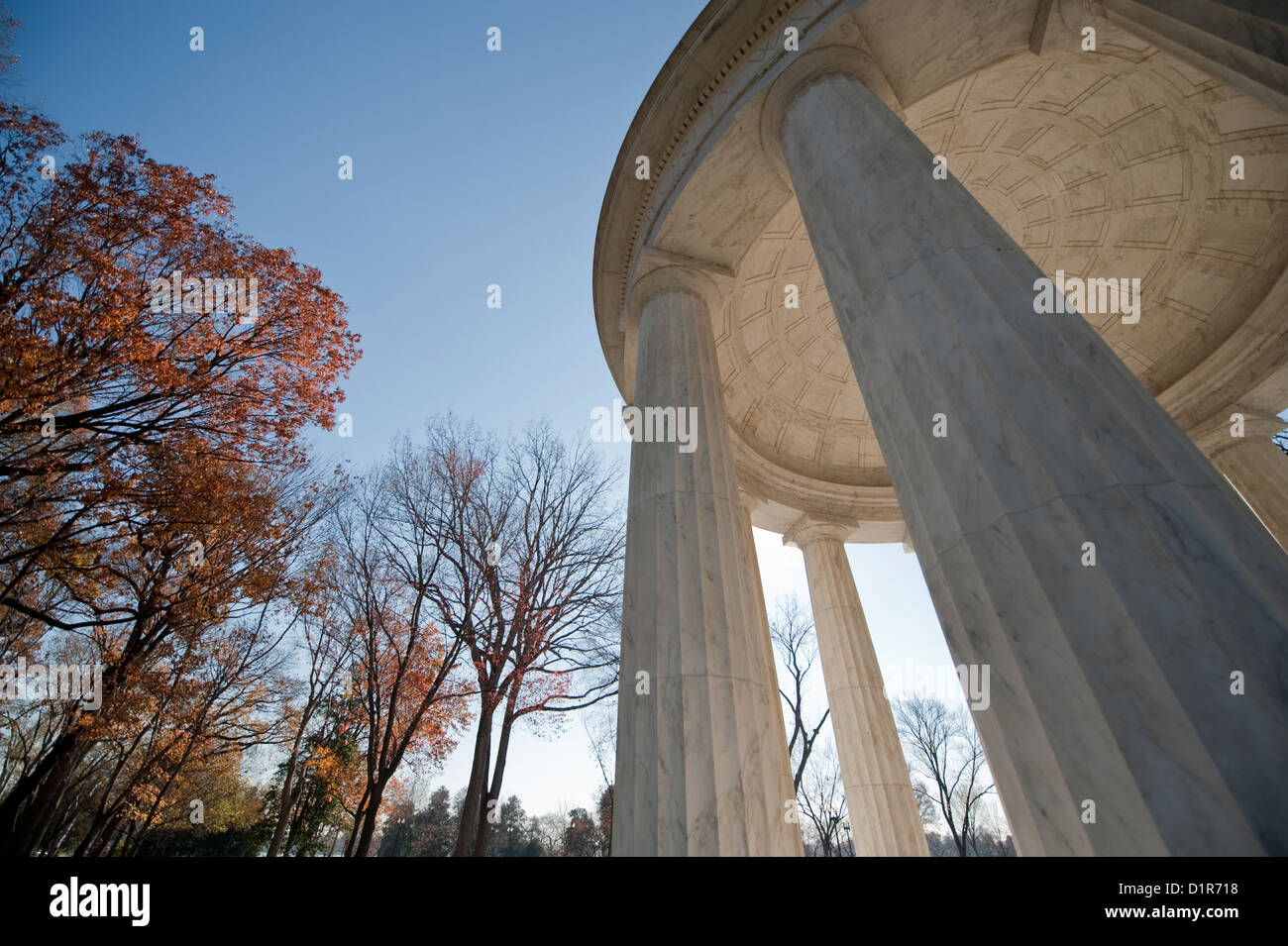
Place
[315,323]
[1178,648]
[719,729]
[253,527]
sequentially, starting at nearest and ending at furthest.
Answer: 1. [1178,648]
2. [719,729]
3. [315,323]
4. [253,527]

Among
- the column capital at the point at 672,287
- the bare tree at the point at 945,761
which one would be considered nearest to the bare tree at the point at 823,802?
the bare tree at the point at 945,761

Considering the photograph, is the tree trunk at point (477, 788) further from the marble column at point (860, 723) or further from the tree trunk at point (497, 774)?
the marble column at point (860, 723)

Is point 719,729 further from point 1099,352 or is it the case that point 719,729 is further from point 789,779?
point 1099,352

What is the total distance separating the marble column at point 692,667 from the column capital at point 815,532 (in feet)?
59.0

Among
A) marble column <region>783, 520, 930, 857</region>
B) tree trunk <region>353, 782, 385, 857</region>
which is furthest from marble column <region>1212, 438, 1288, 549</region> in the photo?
tree trunk <region>353, 782, 385, 857</region>

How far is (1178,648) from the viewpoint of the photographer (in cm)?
521

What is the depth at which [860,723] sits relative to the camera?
2430cm

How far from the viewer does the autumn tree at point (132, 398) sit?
20.0m

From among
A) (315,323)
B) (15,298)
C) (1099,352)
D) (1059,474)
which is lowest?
(1059,474)

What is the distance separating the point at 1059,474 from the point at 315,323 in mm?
29647

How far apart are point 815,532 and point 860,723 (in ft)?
34.3

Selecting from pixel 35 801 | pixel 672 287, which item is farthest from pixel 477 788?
→ pixel 672 287

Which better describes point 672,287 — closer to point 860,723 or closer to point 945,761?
point 860,723
